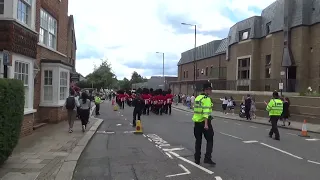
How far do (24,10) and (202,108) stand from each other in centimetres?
817

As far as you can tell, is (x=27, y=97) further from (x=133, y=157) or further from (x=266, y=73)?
(x=266, y=73)

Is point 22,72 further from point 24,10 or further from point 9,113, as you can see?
point 9,113

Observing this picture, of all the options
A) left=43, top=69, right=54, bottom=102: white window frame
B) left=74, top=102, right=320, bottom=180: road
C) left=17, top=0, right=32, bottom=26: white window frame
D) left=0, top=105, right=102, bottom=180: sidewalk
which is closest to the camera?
left=0, top=105, right=102, bottom=180: sidewalk

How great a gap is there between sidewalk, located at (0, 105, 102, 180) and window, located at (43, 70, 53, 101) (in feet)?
15.2

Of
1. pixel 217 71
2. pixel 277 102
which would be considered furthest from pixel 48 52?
pixel 217 71

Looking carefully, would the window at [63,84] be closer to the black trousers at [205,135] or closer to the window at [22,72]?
the window at [22,72]

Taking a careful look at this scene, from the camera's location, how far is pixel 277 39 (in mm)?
36750


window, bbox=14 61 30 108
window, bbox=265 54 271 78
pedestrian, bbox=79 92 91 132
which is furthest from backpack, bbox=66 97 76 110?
window, bbox=265 54 271 78

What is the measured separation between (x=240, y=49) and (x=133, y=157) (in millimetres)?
37298

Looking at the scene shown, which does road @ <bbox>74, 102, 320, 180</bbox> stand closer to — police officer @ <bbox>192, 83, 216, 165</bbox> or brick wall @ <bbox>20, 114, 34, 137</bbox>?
police officer @ <bbox>192, 83, 216, 165</bbox>

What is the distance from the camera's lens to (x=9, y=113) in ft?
24.4

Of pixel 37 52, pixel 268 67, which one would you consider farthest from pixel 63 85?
pixel 268 67

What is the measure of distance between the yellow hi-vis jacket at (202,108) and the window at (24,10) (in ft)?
24.3

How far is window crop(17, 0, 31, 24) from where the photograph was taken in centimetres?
1259
